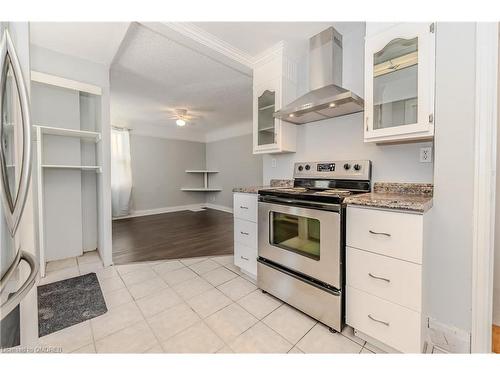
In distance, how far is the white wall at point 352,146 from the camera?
154cm

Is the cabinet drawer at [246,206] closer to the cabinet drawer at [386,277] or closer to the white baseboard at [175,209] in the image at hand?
the cabinet drawer at [386,277]

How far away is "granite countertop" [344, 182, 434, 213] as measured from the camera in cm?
111

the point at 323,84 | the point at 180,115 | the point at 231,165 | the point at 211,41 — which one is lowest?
the point at 231,165

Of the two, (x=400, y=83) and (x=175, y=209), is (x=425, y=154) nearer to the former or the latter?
(x=400, y=83)

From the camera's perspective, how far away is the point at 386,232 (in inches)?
46.5

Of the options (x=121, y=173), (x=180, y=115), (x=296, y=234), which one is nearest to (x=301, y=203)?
(x=296, y=234)

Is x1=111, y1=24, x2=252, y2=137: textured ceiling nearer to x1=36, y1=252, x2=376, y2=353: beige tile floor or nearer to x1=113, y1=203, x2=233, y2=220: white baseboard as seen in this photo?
x1=113, y1=203, x2=233, y2=220: white baseboard

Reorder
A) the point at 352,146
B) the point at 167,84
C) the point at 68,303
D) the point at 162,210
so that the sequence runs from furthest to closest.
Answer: the point at 162,210
the point at 167,84
the point at 352,146
the point at 68,303

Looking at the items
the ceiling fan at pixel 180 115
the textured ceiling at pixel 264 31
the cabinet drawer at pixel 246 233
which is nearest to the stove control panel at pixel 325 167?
the cabinet drawer at pixel 246 233

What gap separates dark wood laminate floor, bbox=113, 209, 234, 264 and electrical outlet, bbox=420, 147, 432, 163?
2306mm

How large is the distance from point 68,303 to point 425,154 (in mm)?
2953

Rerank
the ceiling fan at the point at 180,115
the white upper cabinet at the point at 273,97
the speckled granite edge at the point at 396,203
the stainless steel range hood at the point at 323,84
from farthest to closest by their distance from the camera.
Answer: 1. the ceiling fan at the point at 180,115
2. the white upper cabinet at the point at 273,97
3. the stainless steel range hood at the point at 323,84
4. the speckled granite edge at the point at 396,203
